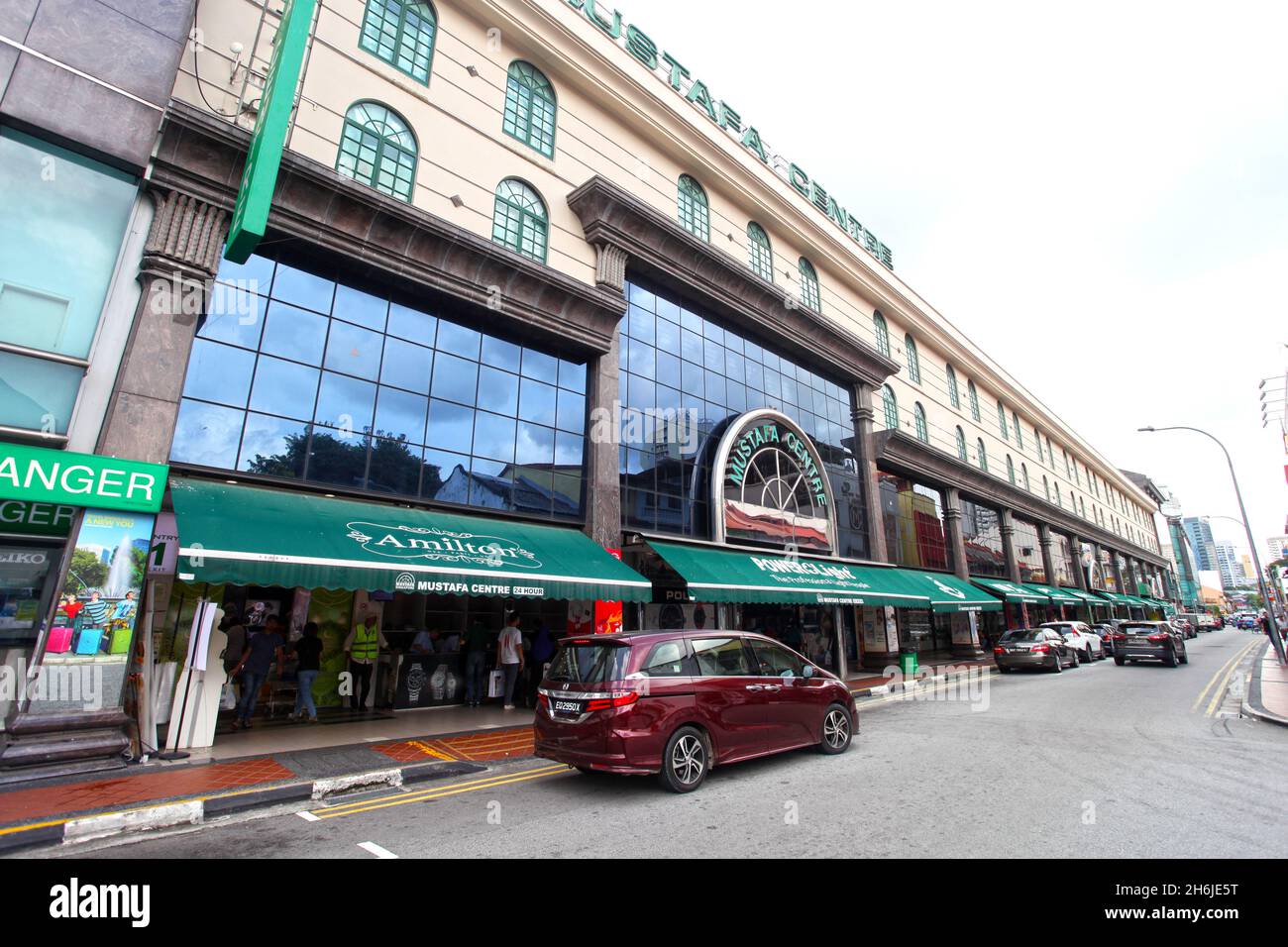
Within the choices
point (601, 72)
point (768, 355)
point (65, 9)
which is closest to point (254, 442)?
point (65, 9)

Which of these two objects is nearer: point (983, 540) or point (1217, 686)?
point (1217, 686)

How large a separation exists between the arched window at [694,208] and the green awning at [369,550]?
33.1ft

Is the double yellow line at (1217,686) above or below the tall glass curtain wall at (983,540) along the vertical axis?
below

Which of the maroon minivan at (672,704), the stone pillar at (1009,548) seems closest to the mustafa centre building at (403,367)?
the maroon minivan at (672,704)

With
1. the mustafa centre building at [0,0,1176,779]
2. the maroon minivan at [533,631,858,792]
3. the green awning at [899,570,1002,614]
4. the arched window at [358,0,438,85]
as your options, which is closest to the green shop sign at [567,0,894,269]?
the mustafa centre building at [0,0,1176,779]

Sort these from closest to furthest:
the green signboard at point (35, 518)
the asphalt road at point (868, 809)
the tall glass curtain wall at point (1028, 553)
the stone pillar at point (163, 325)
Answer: the asphalt road at point (868, 809), the green signboard at point (35, 518), the stone pillar at point (163, 325), the tall glass curtain wall at point (1028, 553)

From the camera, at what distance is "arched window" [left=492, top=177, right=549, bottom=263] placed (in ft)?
42.0

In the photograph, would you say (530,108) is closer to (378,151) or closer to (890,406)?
(378,151)

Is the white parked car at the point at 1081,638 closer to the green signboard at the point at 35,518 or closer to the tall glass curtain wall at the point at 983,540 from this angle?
→ the tall glass curtain wall at the point at 983,540

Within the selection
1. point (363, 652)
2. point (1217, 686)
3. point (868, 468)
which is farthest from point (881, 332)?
point (363, 652)

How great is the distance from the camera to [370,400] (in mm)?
10680

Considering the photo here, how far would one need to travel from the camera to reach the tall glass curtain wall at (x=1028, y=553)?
33.8 meters

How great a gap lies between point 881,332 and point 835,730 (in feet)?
66.6
